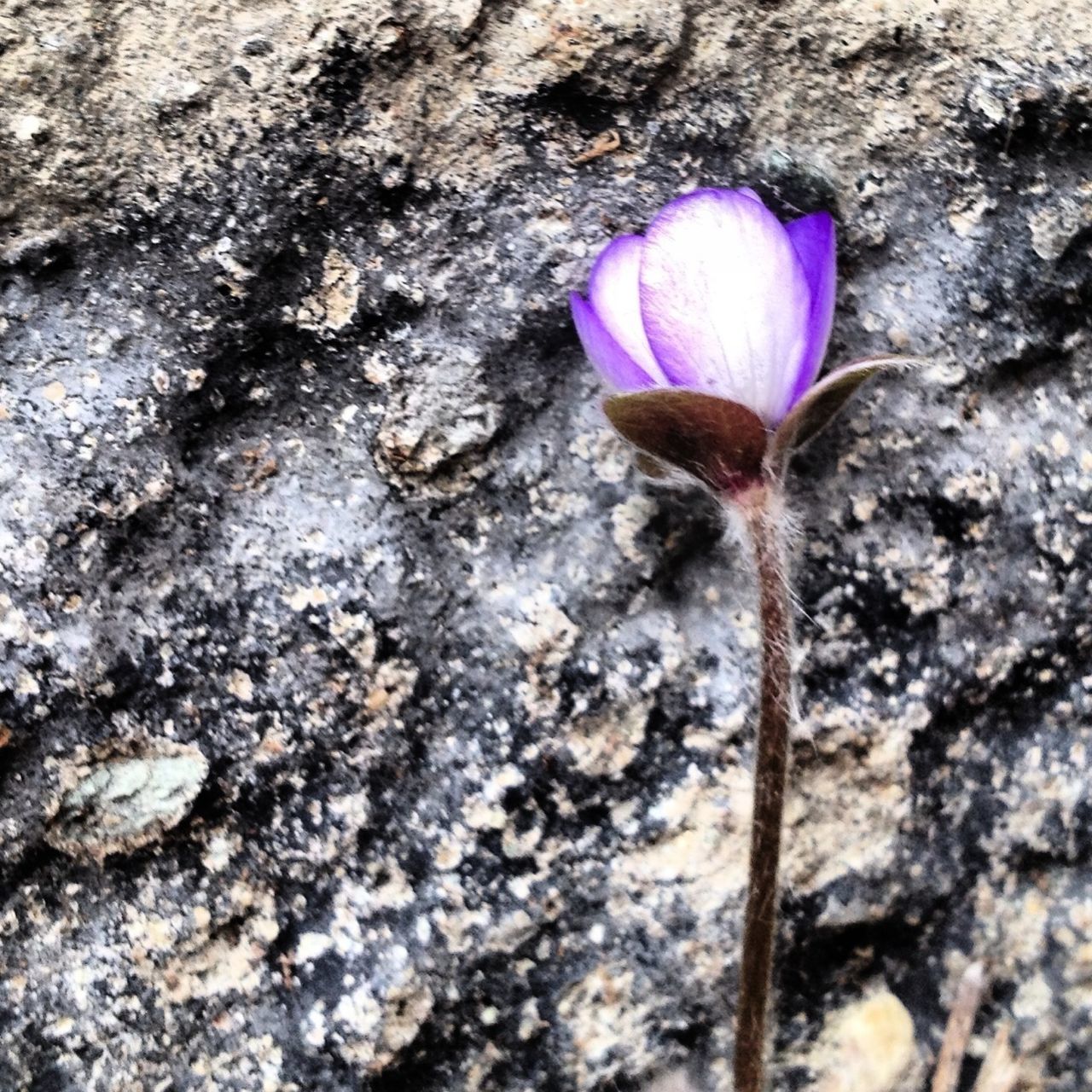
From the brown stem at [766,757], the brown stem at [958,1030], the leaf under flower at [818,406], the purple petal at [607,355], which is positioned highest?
the purple petal at [607,355]

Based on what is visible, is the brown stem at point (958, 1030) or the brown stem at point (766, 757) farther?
the brown stem at point (958, 1030)

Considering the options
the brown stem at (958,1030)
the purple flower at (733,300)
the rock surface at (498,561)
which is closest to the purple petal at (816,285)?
the purple flower at (733,300)

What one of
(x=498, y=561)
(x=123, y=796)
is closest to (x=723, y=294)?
(x=498, y=561)

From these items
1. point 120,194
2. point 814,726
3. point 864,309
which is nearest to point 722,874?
point 814,726

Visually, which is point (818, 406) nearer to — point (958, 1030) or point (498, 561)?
point (498, 561)

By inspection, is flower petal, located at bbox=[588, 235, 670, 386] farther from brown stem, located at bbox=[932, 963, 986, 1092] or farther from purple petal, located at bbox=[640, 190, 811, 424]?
brown stem, located at bbox=[932, 963, 986, 1092]

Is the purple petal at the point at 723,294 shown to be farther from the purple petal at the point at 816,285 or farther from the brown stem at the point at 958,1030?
the brown stem at the point at 958,1030

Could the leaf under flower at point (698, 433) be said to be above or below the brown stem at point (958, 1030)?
above

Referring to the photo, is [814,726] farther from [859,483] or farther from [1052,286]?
[1052,286]
